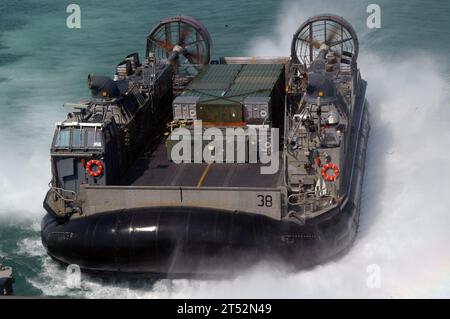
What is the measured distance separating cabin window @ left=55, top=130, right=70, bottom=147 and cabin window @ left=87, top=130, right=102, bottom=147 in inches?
19.0

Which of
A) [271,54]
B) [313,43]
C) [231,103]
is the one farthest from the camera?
[271,54]

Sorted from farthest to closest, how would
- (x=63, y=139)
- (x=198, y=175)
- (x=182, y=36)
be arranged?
(x=182, y=36), (x=198, y=175), (x=63, y=139)

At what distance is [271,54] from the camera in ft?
119

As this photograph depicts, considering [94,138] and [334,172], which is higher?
[94,138]

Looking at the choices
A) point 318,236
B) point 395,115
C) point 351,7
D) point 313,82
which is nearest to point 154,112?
point 313,82

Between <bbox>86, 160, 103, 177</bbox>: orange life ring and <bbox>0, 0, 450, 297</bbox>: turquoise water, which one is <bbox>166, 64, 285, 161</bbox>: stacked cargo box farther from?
<bbox>0, 0, 450, 297</bbox>: turquoise water

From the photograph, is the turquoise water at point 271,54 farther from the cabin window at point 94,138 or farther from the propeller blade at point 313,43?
the propeller blade at point 313,43

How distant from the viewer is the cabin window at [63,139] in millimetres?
20128

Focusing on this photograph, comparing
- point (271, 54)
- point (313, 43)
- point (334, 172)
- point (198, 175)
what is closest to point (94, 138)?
point (198, 175)

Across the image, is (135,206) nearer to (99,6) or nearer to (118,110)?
(118,110)

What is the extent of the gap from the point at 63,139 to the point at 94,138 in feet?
2.38

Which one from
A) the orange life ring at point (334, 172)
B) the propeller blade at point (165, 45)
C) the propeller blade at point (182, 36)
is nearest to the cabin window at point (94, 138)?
the orange life ring at point (334, 172)

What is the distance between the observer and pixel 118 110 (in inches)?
864

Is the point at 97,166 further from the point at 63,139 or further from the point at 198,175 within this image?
the point at 198,175
